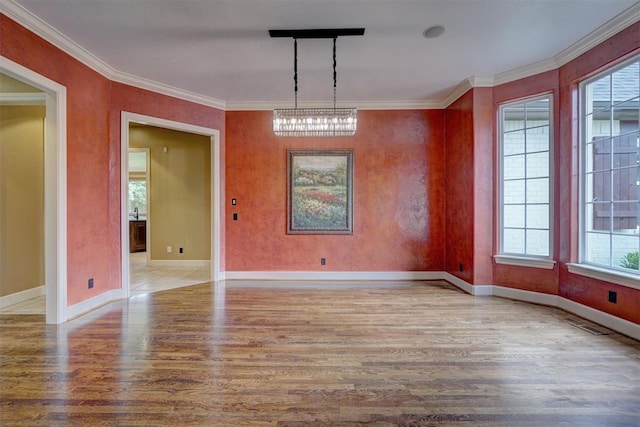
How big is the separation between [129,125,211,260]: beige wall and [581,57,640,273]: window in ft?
19.8

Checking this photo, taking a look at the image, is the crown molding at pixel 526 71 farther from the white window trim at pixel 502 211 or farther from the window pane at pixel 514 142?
the window pane at pixel 514 142

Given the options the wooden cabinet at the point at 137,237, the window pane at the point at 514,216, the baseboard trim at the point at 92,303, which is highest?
the window pane at the point at 514,216

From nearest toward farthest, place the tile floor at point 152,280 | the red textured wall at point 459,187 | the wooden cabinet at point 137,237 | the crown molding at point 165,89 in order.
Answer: the tile floor at point 152,280 < the crown molding at point 165,89 < the red textured wall at point 459,187 < the wooden cabinet at point 137,237

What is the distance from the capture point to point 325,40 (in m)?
3.27

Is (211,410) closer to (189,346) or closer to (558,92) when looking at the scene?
(189,346)

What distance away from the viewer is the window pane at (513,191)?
4.23m

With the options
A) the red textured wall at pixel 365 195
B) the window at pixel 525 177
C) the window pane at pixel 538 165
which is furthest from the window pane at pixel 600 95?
the red textured wall at pixel 365 195

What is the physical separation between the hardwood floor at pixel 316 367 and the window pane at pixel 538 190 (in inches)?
52.9

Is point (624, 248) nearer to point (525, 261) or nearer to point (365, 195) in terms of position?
point (525, 261)

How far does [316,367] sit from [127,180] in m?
3.63

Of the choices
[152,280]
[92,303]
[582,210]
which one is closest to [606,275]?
[582,210]

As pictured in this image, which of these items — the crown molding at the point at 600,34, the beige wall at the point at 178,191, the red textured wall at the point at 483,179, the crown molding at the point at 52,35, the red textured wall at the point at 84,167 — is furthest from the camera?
the beige wall at the point at 178,191

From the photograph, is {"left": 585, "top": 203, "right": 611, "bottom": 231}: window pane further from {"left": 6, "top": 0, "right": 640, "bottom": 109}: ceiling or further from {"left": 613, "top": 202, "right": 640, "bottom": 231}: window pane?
{"left": 6, "top": 0, "right": 640, "bottom": 109}: ceiling

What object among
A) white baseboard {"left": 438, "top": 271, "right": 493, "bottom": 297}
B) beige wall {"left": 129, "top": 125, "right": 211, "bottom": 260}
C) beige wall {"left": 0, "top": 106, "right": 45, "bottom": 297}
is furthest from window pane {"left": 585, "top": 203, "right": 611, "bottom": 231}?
beige wall {"left": 0, "top": 106, "right": 45, "bottom": 297}
